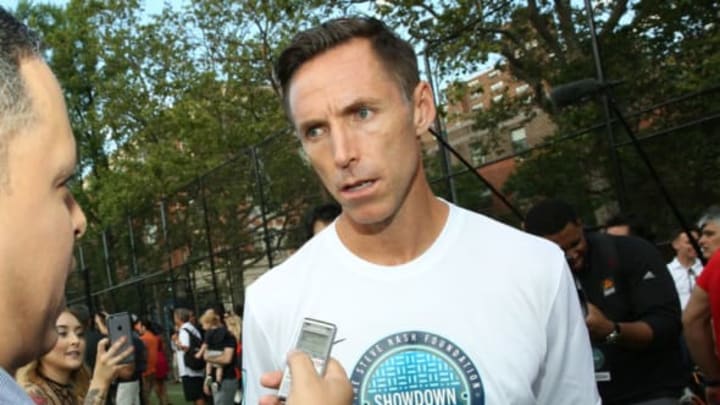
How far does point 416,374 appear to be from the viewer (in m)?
2.34

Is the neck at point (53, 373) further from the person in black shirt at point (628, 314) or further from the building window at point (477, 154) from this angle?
the building window at point (477, 154)

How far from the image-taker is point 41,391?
4559 millimetres

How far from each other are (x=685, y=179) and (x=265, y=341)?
26.3ft

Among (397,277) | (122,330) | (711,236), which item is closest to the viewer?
(397,277)

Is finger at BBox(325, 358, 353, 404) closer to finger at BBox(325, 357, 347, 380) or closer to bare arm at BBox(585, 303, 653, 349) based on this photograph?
finger at BBox(325, 357, 347, 380)

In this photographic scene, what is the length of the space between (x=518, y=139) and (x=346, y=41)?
9.04m

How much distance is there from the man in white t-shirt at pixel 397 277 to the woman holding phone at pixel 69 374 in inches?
96.5

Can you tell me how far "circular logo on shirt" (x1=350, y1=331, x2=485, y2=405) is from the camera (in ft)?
7.65

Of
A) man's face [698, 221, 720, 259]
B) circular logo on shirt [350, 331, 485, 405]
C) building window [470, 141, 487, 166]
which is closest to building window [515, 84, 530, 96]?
building window [470, 141, 487, 166]

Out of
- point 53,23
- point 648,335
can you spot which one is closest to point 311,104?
point 648,335

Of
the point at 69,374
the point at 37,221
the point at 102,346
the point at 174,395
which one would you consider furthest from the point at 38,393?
the point at 174,395

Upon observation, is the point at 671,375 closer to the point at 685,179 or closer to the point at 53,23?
the point at 685,179

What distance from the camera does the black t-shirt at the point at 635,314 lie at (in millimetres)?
4387

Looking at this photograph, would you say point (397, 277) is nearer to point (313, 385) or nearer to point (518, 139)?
point (313, 385)
